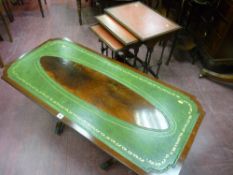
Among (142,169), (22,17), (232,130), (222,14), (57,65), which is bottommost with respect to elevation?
(232,130)

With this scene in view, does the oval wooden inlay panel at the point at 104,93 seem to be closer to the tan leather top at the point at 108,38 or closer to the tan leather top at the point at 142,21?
the tan leather top at the point at 108,38

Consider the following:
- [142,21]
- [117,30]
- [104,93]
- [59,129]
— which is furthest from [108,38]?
[59,129]

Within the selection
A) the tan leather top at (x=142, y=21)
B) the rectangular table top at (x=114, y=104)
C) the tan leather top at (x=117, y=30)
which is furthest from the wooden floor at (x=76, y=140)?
the tan leather top at (x=117, y=30)

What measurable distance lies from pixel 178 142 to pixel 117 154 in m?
0.35

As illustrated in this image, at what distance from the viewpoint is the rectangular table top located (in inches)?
41.4

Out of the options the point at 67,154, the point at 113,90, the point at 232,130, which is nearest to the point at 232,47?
the point at 232,130

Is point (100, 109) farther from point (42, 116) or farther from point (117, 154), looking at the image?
point (42, 116)

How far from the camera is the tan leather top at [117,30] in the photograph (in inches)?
68.6

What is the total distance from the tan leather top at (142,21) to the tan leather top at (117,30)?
0.13 ft

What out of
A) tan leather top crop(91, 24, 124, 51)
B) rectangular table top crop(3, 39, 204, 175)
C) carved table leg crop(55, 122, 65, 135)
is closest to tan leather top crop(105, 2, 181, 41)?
tan leather top crop(91, 24, 124, 51)

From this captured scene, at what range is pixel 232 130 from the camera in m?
1.87

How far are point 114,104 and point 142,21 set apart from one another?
3.43 ft

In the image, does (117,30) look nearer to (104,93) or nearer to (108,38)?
(108,38)

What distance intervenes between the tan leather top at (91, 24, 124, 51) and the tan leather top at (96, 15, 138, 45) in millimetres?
49
